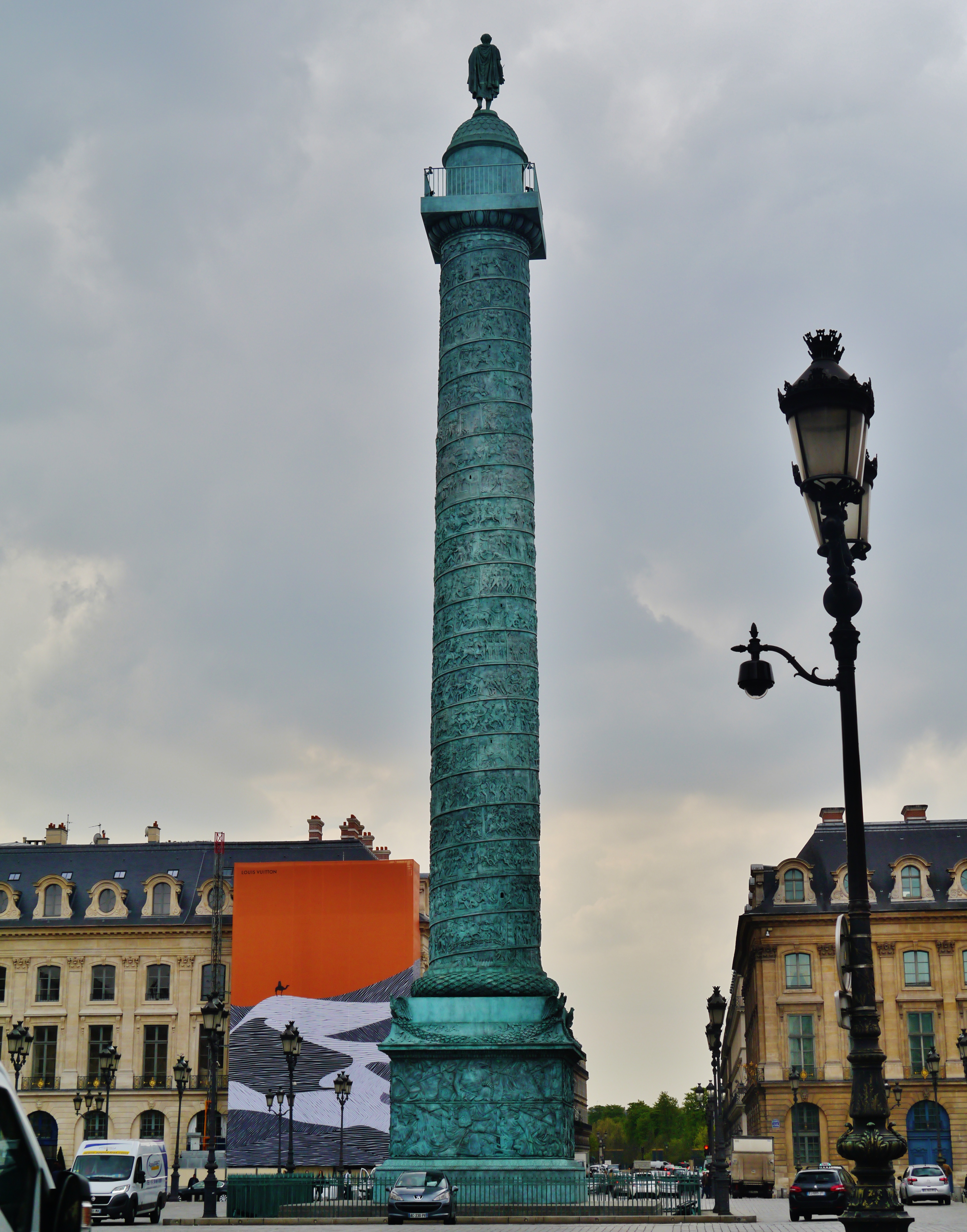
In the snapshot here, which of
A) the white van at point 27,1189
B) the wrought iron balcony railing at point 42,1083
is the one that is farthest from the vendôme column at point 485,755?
the wrought iron balcony railing at point 42,1083

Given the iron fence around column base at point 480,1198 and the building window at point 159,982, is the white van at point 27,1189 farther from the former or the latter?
the building window at point 159,982

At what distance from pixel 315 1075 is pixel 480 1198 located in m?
23.8

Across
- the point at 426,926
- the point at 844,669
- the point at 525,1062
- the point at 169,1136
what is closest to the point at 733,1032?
the point at 426,926

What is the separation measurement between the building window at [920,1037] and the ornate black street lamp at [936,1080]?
0.14 m

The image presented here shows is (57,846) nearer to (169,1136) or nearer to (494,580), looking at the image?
(169,1136)

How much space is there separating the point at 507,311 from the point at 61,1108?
34775 millimetres

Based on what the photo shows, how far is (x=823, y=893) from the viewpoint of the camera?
5206 cm

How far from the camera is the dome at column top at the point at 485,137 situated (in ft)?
118

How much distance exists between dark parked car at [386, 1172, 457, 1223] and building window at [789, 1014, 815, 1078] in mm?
27129

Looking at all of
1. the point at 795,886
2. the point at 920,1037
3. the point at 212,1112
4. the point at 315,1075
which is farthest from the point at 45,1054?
the point at 920,1037

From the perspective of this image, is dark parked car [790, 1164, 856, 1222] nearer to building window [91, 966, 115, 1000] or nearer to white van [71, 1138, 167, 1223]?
white van [71, 1138, 167, 1223]

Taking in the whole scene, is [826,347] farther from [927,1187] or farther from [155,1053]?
[155,1053]

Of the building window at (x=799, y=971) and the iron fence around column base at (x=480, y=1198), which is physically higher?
the building window at (x=799, y=971)

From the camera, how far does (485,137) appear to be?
3609 cm
